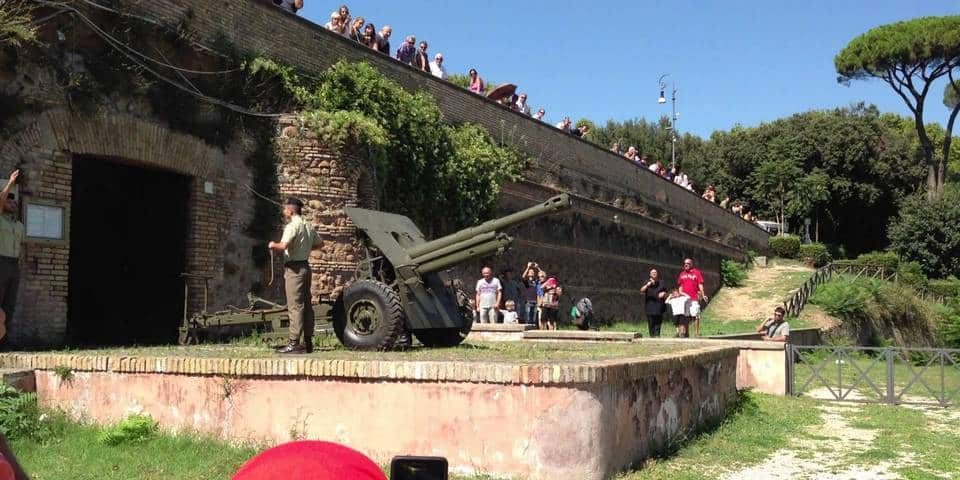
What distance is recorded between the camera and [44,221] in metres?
10.5

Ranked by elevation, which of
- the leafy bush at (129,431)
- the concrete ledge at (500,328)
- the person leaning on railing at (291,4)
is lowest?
the leafy bush at (129,431)

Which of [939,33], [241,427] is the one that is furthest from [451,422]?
[939,33]

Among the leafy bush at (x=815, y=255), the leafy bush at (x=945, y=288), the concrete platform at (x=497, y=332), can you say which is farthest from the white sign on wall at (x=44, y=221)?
the leafy bush at (x=815, y=255)

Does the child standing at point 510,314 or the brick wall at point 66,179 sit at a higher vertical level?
the brick wall at point 66,179

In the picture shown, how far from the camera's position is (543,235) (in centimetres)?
2495

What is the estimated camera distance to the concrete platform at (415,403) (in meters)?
6.57

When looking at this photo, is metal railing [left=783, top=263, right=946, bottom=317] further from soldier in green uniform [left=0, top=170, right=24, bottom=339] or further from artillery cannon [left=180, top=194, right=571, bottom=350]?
soldier in green uniform [left=0, top=170, right=24, bottom=339]

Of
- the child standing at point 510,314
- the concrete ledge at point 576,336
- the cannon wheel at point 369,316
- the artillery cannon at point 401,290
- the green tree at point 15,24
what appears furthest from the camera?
the child standing at point 510,314

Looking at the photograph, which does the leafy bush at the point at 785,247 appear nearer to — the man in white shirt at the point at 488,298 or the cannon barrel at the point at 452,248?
the man in white shirt at the point at 488,298

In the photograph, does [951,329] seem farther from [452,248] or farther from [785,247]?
[452,248]

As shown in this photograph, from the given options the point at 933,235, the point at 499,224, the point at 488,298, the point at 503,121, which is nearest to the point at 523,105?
the point at 503,121

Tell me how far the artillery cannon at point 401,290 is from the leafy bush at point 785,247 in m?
41.6

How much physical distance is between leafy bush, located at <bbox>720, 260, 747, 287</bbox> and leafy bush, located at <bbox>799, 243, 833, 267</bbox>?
7535 millimetres

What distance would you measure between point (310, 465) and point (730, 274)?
134 feet
